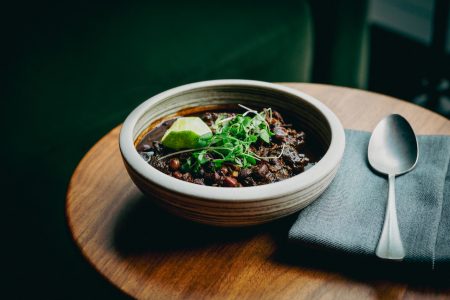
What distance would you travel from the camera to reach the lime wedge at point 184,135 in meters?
1.03

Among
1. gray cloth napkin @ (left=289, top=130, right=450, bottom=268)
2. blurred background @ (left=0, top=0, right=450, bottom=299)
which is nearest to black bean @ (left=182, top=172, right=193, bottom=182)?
gray cloth napkin @ (left=289, top=130, right=450, bottom=268)

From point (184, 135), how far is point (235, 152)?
0.43ft

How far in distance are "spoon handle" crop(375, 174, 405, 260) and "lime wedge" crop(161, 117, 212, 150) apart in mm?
467

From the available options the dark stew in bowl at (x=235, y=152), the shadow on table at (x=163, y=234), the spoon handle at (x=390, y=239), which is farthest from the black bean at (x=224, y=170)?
the spoon handle at (x=390, y=239)

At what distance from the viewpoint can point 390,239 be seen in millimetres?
877

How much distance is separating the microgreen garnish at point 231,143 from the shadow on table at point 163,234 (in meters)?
0.14

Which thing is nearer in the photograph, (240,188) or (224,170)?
(240,188)

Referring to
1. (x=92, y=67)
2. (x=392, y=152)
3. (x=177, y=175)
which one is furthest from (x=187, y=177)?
(x=92, y=67)

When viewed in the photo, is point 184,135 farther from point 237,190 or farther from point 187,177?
point 237,190

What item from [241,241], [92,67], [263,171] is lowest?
[92,67]

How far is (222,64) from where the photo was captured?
2.52m

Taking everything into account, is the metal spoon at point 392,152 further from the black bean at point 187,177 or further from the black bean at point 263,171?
the black bean at point 187,177

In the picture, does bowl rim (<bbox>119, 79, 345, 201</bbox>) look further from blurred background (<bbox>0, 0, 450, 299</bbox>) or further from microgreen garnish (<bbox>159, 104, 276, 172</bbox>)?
blurred background (<bbox>0, 0, 450, 299</bbox>)

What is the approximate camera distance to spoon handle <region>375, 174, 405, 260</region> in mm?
843
